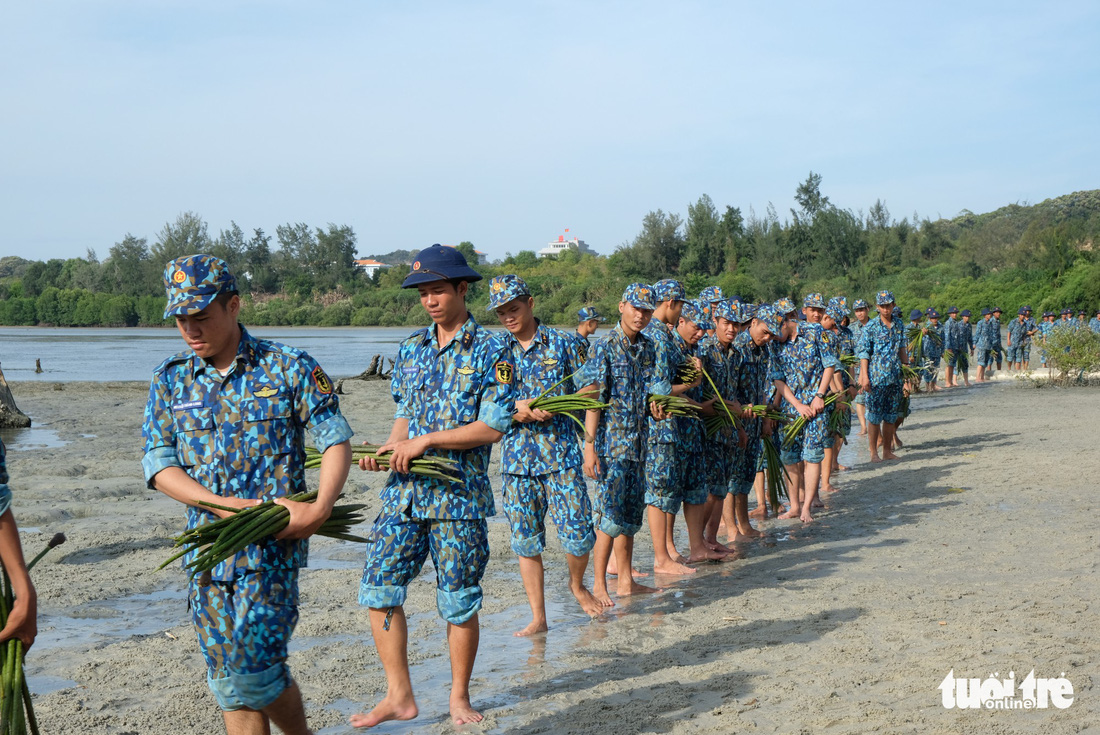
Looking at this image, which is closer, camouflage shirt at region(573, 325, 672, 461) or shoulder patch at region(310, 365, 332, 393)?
shoulder patch at region(310, 365, 332, 393)

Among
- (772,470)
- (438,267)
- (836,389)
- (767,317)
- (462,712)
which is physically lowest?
(462,712)

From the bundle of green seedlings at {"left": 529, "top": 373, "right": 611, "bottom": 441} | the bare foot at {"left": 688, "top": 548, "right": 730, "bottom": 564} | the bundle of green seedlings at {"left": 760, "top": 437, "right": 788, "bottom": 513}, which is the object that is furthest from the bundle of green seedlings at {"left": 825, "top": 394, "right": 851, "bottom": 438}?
the bundle of green seedlings at {"left": 529, "top": 373, "right": 611, "bottom": 441}

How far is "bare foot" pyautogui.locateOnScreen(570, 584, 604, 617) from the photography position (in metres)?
6.70

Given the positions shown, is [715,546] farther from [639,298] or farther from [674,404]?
[639,298]

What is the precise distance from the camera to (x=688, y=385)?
7.46 meters

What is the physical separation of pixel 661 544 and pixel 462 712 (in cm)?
335

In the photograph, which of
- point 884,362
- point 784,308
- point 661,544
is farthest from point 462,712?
point 884,362

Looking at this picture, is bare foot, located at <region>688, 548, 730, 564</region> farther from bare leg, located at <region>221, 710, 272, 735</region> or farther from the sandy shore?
bare leg, located at <region>221, 710, 272, 735</region>

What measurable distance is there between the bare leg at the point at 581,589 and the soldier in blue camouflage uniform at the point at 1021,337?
24987 mm

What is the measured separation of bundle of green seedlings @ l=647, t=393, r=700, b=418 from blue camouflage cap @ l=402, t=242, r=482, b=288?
2.69 m

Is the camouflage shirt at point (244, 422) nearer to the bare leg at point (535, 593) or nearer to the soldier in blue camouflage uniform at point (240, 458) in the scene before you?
the soldier in blue camouflage uniform at point (240, 458)

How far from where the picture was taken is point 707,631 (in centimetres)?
621

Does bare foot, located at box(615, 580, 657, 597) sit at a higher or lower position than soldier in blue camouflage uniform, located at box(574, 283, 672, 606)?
lower

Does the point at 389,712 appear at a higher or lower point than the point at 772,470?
lower
